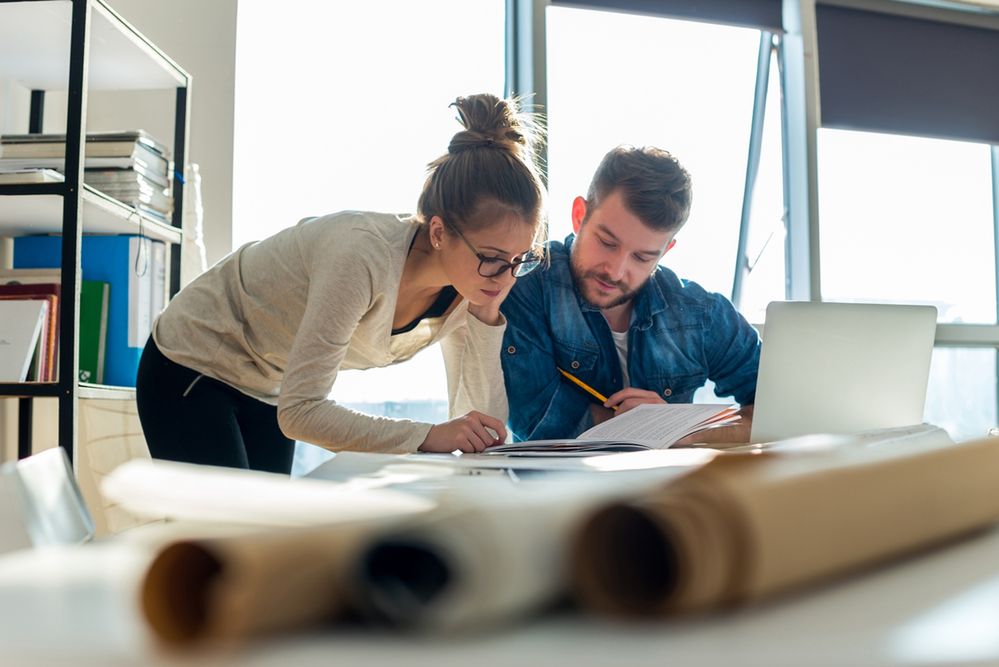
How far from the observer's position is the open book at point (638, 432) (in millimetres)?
1198

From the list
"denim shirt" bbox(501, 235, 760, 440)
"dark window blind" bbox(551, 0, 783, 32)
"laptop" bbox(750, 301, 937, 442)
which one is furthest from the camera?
"dark window blind" bbox(551, 0, 783, 32)

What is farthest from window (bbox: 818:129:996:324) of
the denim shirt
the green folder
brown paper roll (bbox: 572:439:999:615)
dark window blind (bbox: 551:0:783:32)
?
brown paper roll (bbox: 572:439:999:615)

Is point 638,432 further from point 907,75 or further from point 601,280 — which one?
point 907,75

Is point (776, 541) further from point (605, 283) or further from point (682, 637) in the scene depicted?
point (605, 283)

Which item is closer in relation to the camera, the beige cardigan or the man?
the beige cardigan

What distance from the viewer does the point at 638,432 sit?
1.31 m

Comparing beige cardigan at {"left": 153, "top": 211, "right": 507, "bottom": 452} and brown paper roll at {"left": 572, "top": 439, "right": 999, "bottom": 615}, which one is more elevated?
beige cardigan at {"left": 153, "top": 211, "right": 507, "bottom": 452}

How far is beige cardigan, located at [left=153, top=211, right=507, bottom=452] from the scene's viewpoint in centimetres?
142

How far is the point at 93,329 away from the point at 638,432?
166cm

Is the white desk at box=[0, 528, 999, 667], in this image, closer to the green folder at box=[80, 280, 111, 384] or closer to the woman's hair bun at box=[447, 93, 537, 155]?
the woman's hair bun at box=[447, 93, 537, 155]

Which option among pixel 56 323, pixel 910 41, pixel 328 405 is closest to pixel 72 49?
pixel 56 323

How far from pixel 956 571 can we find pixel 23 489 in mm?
725

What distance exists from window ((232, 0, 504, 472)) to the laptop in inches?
73.0

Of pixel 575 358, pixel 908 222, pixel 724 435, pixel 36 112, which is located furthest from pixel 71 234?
pixel 908 222
